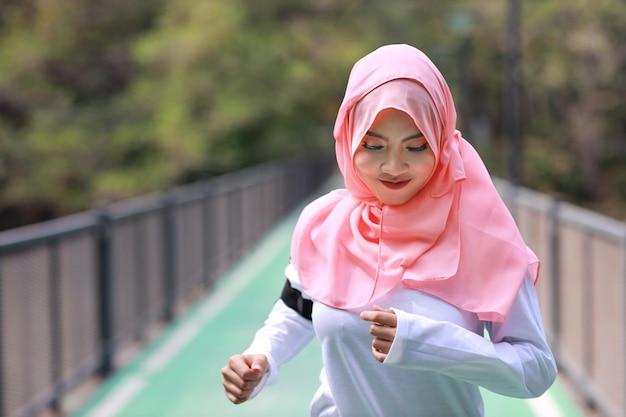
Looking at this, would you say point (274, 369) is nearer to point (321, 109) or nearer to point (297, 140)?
point (297, 140)

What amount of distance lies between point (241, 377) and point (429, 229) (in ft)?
1.95

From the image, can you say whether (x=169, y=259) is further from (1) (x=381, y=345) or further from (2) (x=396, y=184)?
(1) (x=381, y=345)

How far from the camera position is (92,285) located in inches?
350

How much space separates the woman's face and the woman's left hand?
1.05ft

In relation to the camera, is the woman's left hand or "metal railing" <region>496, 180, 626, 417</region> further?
"metal railing" <region>496, 180, 626, 417</region>

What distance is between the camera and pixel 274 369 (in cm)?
287

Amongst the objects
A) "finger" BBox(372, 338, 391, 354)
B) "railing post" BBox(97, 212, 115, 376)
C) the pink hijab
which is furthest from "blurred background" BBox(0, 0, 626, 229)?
"finger" BBox(372, 338, 391, 354)

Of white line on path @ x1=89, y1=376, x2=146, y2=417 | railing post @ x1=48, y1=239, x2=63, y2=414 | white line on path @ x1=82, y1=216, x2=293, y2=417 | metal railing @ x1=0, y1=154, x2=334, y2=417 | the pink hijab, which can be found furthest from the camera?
white line on path @ x1=82, y1=216, x2=293, y2=417

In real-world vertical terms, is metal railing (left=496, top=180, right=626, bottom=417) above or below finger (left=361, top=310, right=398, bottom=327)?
below

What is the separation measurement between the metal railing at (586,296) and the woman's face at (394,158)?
4.38 meters

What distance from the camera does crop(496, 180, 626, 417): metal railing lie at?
7.00 meters

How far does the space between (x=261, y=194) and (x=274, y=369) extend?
1887cm

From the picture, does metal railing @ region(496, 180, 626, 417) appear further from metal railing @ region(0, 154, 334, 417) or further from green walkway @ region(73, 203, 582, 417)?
metal railing @ region(0, 154, 334, 417)

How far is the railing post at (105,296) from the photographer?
9.05 meters
